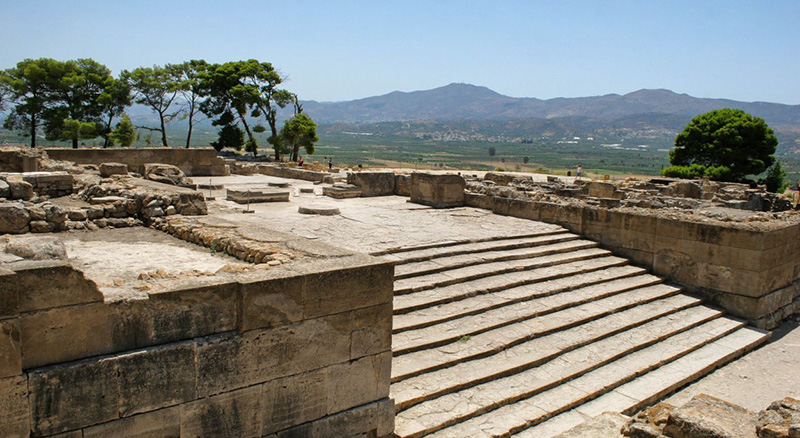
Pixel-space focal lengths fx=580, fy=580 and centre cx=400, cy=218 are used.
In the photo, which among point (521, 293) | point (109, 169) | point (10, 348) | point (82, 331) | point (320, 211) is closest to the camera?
point (10, 348)

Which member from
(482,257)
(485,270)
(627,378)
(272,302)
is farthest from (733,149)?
(272,302)

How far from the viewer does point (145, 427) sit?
4320mm

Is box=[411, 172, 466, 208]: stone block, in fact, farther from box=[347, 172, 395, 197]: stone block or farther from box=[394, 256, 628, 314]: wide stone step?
box=[394, 256, 628, 314]: wide stone step

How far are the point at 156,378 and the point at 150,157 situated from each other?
15.6 meters

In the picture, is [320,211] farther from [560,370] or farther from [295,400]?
[295,400]

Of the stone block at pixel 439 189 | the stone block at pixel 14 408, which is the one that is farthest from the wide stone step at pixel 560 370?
the stone block at pixel 439 189

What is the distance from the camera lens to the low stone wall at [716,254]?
33.5ft

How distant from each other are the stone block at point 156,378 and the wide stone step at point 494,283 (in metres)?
3.55

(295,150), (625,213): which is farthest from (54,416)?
(295,150)

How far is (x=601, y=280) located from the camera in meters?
10.3

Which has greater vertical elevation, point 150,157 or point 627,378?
point 150,157

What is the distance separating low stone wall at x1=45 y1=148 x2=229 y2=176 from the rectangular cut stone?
472 cm

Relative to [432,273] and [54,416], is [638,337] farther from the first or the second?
[54,416]

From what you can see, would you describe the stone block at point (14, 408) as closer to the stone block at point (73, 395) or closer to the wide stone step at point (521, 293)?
the stone block at point (73, 395)
